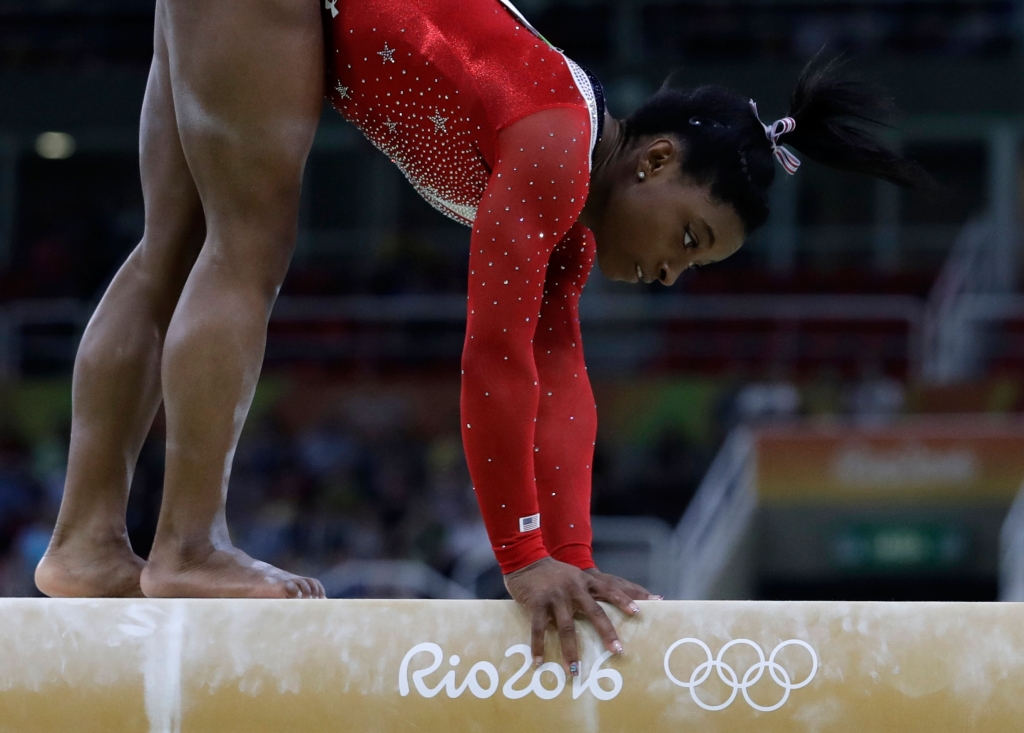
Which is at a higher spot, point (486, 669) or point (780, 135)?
point (780, 135)

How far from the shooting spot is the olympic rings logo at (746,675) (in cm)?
176

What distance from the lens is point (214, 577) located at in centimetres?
206

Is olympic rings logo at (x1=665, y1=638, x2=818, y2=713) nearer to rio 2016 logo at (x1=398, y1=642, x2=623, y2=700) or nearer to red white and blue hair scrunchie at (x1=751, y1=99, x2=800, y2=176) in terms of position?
rio 2016 logo at (x1=398, y1=642, x2=623, y2=700)

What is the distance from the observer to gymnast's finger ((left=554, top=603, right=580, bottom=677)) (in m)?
1.78

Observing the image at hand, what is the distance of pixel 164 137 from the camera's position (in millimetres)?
2318

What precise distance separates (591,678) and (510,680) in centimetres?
11

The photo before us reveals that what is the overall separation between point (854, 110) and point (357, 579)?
Result: 5.17 metres

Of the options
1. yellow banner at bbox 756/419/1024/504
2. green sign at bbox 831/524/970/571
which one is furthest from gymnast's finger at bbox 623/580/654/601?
green sign at bbox 831/524/970/571

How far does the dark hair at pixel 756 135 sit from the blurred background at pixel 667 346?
4569 millimetres

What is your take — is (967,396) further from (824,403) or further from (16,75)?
(16,75)

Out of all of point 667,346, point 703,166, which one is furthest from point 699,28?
point 703,166

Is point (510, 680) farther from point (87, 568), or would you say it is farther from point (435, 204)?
point (435, 204)

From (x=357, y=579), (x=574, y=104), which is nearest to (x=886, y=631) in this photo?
(x=574, y=104)

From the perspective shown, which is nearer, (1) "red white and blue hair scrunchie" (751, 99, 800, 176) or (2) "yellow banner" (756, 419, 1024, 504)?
(1) "red white and blue hair scrunchie" (751, 99, 800, 176)
